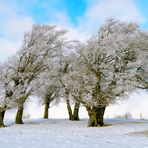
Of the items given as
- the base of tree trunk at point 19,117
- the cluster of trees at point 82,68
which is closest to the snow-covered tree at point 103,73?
the cluster of trees at point 82,68

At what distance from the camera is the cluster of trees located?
28.2 meters

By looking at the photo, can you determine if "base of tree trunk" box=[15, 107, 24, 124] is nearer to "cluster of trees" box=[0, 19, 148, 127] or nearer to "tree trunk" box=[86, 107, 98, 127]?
"cluster of trees" box=[0, 19, 148, 127]

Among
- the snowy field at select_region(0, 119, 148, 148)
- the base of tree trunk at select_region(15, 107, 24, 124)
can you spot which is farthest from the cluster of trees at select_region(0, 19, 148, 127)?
the snowy field at select_region(0, 119, 148, 148)

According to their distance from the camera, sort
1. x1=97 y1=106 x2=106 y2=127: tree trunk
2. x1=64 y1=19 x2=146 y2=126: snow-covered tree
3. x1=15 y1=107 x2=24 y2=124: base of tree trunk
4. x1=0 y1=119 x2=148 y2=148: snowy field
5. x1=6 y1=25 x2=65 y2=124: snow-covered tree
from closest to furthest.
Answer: x1=0 y1=119 x2=148 y2=148: snowy field
x1=64 y1=19 x2=146 y2=126: snow-covered tree
x1=97 y1=106 x2=106 y2=127: tree trunk
x1=6 y1=25 x2=65 y2=124: snow-covered tree
x1=15 y1=107 x2=24 y2=124: base of tree trunk

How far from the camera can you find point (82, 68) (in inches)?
1158

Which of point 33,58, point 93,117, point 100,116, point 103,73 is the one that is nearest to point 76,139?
point 93,117

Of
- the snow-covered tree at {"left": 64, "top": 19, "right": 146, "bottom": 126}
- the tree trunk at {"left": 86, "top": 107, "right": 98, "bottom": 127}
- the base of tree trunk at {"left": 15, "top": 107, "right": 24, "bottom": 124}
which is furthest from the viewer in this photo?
the base of tree trunk at {"left": 15, "top": 107, "right": 24, "bottom": 124}

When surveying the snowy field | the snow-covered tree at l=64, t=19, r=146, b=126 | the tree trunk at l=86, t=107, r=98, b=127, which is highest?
the snow-covered tree at l=64, t=19, r=146, b=126

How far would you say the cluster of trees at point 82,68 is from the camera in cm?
2820

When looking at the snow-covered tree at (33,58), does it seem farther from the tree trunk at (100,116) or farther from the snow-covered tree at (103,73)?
the tree trunk at (100,116)

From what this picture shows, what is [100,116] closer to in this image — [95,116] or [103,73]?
[95,116]

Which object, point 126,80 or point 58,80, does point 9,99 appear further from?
point 126,80

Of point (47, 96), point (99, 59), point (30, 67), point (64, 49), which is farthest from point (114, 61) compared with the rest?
point (47, 96)

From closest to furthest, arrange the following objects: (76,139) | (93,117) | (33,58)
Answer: (76,139) → (93,117) → (33,58)
